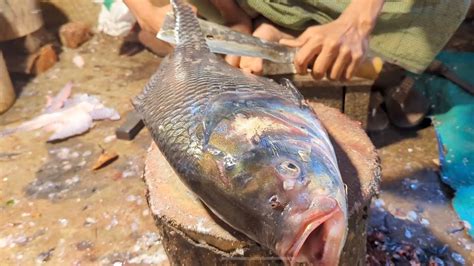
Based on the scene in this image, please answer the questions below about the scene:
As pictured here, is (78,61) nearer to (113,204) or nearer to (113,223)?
(113,204)

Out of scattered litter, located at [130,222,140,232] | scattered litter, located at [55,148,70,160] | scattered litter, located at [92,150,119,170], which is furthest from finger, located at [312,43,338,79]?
scattered litter, located at [55,148,70,160]

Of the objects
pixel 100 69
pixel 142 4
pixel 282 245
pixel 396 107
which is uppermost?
pixel 282 245

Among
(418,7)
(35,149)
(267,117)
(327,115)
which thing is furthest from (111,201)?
(418,7)

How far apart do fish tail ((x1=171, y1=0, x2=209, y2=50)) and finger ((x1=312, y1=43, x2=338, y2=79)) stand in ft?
1.42

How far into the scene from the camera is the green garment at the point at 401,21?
270 centimetres

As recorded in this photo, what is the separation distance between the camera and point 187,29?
6.59 ft

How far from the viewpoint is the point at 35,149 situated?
10.3 ft

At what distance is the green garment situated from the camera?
2.70 meters

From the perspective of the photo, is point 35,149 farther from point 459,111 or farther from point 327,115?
point 459,111

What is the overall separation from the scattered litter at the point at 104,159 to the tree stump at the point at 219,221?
117 cm

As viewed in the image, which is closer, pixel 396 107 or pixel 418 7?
pixel 418 7

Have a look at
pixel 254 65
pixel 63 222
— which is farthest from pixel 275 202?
pixel 63 222

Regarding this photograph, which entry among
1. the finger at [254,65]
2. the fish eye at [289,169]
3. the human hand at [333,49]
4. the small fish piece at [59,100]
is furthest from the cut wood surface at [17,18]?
the fish eye at [289,169]

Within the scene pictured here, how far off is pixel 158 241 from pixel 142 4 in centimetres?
110
